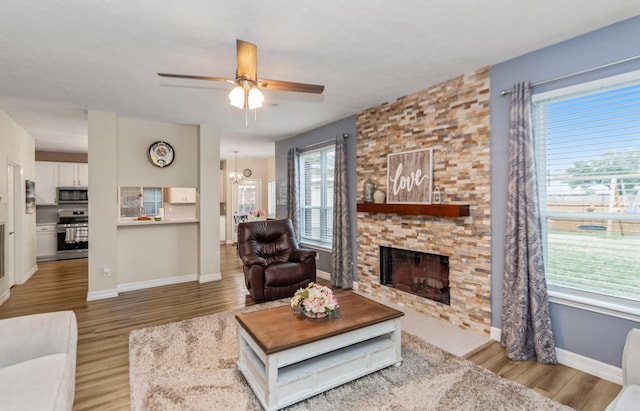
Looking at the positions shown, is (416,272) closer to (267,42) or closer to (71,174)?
(267,42)

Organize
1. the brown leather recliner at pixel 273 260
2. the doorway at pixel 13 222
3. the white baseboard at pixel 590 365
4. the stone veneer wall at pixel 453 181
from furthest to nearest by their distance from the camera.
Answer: the doorway at pixel 13 222 → the brown leather recliner at pixel 273 260 → the stone veneer wall at pixel 453 181 → the white baseboard at pixel 590 365

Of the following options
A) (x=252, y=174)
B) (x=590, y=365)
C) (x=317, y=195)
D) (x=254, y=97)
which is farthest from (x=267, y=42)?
(x=252, y=174)

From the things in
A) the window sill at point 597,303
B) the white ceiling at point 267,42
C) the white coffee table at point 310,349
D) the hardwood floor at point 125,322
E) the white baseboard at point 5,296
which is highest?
the white ceiling at point 267,42

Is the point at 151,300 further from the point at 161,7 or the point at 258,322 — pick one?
the point at 161,7

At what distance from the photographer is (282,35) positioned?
2.44 meters

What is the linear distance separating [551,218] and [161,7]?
11.2 feet

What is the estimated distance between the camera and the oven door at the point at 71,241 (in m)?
7.19

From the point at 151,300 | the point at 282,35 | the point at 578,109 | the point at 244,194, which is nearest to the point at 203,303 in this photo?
the point at 151,300

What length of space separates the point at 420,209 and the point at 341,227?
1523 millimetres

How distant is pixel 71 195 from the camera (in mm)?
7395

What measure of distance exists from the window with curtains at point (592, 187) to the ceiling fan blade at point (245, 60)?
7.88 feet

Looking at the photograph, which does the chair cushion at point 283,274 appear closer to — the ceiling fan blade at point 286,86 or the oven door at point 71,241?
the ceiling fan blade at point 286,86

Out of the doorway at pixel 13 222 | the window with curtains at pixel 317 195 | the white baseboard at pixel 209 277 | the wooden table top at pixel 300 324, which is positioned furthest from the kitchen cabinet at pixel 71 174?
the wooden table top at pixel 300 324

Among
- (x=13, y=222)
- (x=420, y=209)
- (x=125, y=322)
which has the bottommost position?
(x=125, y=322)
